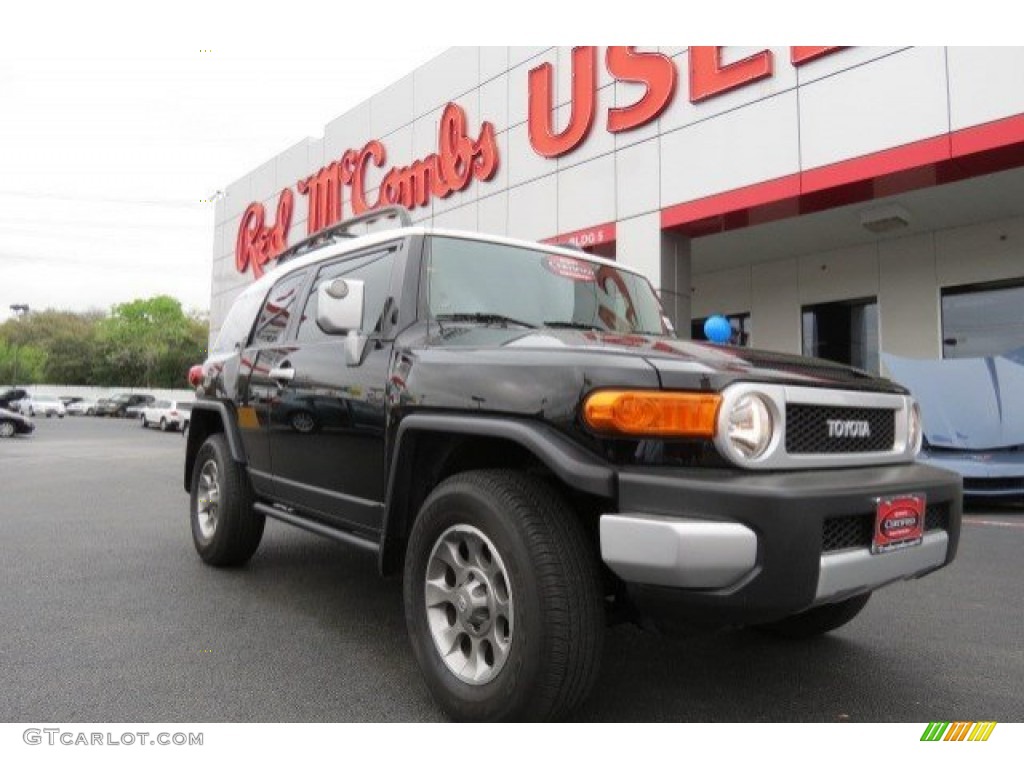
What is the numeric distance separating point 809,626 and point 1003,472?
5.89m

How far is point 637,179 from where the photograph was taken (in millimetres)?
11602

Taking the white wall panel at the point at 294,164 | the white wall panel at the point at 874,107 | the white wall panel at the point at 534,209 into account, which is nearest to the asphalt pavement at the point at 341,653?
the white wall panel at the point at 874,107

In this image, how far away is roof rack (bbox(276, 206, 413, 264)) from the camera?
12.8 feet

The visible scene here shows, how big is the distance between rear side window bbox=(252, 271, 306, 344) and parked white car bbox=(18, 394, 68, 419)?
4592 centimetres

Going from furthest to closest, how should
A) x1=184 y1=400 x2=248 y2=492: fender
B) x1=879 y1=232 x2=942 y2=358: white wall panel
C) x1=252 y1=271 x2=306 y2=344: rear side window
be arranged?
x1=879 y1=232 x2=942 y2=358: white wall panel
x1=184 y1=400 x2=248 y2=492: fender
x1=252 y1=271 x2=306 y2=344: rear side window

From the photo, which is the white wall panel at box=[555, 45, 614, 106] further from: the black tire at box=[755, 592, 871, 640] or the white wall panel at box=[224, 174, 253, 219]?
the white wall panel at box=[224, 174, 253, 219]

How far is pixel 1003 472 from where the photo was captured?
7809mm

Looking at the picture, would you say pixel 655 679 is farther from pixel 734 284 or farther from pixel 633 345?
pixel 734 284

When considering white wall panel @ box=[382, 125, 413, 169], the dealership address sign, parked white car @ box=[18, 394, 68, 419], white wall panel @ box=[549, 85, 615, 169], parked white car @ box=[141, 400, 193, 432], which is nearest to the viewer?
the dealership address sign

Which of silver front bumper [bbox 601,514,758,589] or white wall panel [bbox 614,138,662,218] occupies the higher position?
white wall panel [bbox 614,138,662,218]

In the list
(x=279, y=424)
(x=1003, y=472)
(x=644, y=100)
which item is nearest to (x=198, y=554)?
(x=279, y=424)

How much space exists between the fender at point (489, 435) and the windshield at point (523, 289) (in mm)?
587

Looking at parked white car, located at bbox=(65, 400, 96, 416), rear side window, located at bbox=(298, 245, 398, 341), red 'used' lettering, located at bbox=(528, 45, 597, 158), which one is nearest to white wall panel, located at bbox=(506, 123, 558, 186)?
red 'used' lettering, located at bbox=(528, 45, 597, 158)
